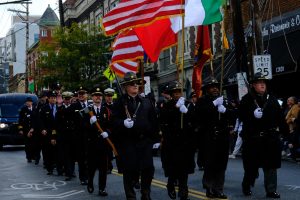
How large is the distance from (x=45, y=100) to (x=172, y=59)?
19161mm

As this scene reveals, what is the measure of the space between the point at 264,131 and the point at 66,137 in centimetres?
545

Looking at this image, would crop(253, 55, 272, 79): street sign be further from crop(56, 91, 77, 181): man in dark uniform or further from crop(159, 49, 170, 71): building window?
crop(159, 49, 170, 71): building window

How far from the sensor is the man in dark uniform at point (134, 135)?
8.44 meters

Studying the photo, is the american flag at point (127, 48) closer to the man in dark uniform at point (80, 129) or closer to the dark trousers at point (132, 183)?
the man in dark uniform at point (80, 129)

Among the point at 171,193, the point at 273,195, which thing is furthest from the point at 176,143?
the point at 273,195

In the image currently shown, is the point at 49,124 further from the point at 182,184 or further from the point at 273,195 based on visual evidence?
the point at 273,195

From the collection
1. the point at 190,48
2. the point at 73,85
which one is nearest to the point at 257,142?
the point at 190,48

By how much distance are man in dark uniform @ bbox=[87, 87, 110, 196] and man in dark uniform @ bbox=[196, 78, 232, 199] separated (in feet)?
6.00

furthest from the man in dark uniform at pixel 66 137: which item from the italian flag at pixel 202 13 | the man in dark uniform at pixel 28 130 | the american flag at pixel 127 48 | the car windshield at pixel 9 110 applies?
the car windshield at pixel 9 110

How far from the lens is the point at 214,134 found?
9.45 meters

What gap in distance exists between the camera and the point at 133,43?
11906 mm

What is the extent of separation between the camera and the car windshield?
81.4 ft

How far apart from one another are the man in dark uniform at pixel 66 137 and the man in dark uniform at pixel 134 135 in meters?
4.78

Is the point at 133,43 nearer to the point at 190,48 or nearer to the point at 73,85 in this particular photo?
the point at 190,48
